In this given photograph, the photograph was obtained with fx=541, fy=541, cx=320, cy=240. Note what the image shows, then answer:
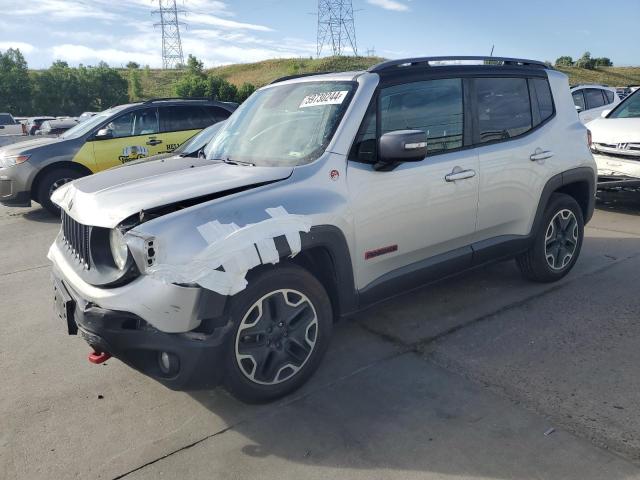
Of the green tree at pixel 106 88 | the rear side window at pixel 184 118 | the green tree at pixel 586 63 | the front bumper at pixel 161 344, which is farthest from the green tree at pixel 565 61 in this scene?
the front bumper at pixel 161 344

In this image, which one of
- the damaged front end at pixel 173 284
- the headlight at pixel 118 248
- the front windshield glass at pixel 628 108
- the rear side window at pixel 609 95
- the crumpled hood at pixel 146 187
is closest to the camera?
the damaged front end at pixel 173 284

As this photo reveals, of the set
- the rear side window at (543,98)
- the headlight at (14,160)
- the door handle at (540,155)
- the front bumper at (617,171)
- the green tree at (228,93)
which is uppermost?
the green tree at (228,93)

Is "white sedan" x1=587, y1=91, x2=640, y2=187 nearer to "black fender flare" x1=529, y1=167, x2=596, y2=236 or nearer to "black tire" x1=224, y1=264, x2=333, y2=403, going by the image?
"black fender flare" x1=529, y1=167, x2=596, y2=236

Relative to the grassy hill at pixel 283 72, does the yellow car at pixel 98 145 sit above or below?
below

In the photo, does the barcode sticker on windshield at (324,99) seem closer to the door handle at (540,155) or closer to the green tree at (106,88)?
the door handle at (540,155)

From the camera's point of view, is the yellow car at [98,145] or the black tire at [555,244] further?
the yellow car at [98,145]

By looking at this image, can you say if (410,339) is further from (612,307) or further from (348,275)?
(612,307)

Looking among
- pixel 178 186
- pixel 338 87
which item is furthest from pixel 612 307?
pixel 178 186

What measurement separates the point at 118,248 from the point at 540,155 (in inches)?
132

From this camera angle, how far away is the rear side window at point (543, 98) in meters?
4.61

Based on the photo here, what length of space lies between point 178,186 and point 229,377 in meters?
1.09

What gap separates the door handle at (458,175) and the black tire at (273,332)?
130 centimetres

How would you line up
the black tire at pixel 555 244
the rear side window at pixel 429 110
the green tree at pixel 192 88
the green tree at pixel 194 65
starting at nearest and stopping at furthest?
the rear side window at pixel 429 110, the black tire at pixel 555 244, the green tree at pixel 192 88, the green tree at pixel 194 65

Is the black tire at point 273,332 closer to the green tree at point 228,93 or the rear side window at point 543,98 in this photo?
the rear side window at point 543,98
